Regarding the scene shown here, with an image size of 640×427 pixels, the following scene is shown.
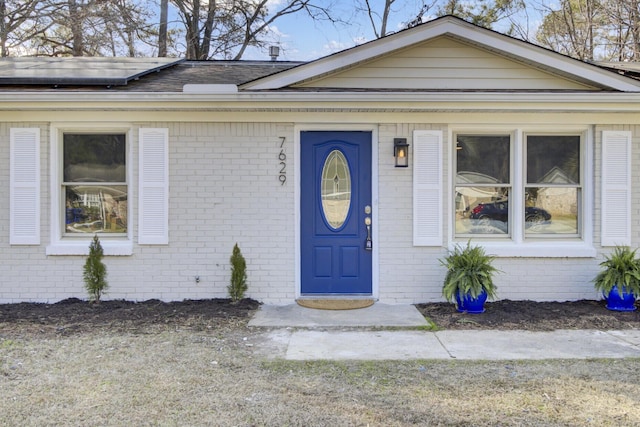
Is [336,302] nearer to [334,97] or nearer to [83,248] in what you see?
[334,97]

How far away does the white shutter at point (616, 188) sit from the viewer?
Answer: 19.8ft

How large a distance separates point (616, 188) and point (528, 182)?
1063mm

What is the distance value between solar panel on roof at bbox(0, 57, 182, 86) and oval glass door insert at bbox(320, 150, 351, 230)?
2.90 m

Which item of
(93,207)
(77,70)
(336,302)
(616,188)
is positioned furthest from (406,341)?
(77,70)

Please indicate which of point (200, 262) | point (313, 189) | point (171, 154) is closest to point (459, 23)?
point (313, 189)

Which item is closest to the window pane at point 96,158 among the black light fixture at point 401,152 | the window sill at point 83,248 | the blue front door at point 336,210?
the window sill at point 83,248

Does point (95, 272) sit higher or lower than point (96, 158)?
lower

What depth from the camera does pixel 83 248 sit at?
603 cm

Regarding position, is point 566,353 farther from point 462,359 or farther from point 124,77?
point 124,77

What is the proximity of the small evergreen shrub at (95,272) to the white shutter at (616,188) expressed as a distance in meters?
6.43

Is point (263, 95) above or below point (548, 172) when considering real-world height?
above

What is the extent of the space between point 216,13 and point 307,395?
1631 cm

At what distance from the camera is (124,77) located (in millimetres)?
6242

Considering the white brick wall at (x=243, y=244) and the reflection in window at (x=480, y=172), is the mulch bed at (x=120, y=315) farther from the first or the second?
the reflection in window at (x=480, y=172)
